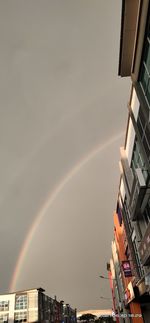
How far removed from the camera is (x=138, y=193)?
22125 millimetres

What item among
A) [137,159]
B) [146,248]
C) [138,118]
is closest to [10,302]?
[137,159]

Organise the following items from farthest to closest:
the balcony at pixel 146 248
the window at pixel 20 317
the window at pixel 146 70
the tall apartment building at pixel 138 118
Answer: the window at pixel 20 317 < the balcony at pixel 146 248 < the tall apartment building at pixel 138 118 < the window at pixel 146 70

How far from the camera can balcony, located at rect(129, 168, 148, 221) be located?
2127 cm

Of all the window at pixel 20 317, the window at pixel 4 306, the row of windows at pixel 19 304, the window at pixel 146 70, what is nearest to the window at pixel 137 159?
the window at pixel 146 70

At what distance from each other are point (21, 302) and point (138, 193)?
8556 centimetres

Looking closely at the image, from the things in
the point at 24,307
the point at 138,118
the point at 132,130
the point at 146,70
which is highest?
the point at 132,130

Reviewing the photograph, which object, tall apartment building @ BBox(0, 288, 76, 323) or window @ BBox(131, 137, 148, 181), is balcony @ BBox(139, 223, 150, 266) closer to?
window @ BBox(131, 137, 148, 181)

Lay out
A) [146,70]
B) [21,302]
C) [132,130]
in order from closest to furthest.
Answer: [146,70]
[132,130]
[21,302]

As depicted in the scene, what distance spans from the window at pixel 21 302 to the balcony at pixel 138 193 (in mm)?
79979

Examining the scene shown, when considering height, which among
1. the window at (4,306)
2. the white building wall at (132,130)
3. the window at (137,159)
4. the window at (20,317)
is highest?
the white building wall at (132,130)

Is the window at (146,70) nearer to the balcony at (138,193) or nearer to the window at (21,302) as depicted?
the balcony at (138,193)

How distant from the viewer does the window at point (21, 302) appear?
90688 millimetres

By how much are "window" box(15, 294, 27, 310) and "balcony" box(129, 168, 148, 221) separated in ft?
262

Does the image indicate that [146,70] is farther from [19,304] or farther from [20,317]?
[19,304]
